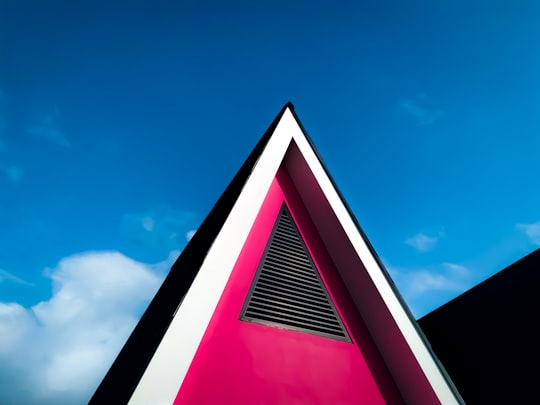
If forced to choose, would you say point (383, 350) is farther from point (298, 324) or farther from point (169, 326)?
point (169, 326)

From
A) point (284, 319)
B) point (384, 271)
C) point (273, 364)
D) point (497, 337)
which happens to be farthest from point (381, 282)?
point (497, 337)

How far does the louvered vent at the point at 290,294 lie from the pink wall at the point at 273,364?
0.34 feet

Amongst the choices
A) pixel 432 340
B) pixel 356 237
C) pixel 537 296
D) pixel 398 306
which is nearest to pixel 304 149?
pixel 356 237

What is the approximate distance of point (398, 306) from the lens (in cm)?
337

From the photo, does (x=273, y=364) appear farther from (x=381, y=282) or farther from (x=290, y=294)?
(x=381, y=282)

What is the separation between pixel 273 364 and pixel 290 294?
88 cm

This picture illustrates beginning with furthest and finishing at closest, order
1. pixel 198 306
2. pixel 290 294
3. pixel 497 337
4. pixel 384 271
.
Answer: pixel 497 337, pixel 384 271, pixel 290 294, pixel 198 306

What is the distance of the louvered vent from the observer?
312 centimetres

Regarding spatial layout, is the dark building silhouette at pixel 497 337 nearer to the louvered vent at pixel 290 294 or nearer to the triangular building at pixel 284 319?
the triangular building at pixel 284 319

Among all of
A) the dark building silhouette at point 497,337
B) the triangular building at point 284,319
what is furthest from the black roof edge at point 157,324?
the dark building silhouette at point 497,337

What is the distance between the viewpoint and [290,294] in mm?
3420

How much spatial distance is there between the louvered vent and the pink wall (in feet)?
0.34

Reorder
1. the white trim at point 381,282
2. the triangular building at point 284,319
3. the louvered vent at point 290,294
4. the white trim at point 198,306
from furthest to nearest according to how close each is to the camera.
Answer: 1. the louvered vent at point 290,294
2. the white trim at point 381,282
3. the triangular building at point 284,319
4. the white trim at point 198,306

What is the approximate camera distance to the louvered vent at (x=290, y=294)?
10.2ft
